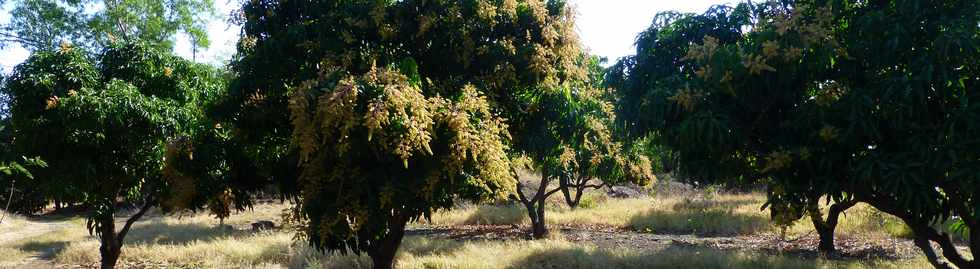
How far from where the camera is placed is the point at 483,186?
6797 mm

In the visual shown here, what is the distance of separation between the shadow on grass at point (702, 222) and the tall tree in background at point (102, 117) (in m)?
12.6

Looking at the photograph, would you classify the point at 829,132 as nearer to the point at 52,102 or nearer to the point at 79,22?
the point at 52,102

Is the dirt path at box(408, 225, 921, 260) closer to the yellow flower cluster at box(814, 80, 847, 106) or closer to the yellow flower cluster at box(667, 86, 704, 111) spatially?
the yellow flower cluster at box(814, 80, 847, 106)

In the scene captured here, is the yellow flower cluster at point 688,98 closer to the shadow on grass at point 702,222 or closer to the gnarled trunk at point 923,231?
the gnarled trunk at point 923,231

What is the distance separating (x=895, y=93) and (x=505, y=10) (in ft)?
12.9

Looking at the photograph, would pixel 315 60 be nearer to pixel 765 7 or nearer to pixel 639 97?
pixel 639 97

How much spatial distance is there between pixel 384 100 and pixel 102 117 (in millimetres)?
5275

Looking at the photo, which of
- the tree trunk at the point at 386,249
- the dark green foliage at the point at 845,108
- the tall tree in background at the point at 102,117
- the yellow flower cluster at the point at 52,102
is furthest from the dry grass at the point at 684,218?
the dark green foliage at the point at 845,108

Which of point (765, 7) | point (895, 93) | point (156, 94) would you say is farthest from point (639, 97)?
point (156, 94)

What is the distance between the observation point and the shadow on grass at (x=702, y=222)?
59.7ft

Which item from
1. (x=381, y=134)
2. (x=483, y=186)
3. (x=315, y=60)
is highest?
(x=315, y=60)

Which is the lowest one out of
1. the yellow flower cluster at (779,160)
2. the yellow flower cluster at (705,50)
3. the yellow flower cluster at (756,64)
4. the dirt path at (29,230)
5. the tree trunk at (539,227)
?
the tree trunk at (539,227)

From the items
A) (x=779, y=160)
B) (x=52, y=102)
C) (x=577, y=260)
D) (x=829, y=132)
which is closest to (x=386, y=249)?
(x=577, y=260)

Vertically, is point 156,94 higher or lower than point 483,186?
higher
